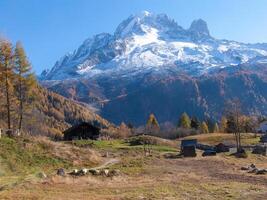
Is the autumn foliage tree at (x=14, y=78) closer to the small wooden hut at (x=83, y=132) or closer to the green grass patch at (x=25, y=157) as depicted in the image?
the green grass patch at (x=25, y=157)

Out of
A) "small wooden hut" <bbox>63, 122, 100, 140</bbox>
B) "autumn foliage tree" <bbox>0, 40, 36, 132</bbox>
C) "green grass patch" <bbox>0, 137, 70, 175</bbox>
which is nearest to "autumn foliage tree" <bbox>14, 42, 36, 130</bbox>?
"autumn foliage tree" <bbox>0, 40, 36, 132</bbox>

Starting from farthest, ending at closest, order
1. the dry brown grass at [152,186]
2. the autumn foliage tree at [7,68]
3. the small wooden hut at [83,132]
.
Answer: the small wooden hut at [83,132], the autumn foliage tree at [7,68], the dry brown grass at [152,186]

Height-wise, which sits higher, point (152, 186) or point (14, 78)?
point (14, 78)

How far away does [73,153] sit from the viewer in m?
58.2

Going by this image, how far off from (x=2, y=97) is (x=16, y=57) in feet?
23.6

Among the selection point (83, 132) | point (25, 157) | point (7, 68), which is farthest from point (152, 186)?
point (83, 132)

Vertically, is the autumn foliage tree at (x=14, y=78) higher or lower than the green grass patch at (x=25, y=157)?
higher

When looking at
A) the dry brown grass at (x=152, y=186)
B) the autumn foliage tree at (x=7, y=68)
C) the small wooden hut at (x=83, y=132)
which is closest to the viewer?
the dry brown grass at (x=152, y=186)

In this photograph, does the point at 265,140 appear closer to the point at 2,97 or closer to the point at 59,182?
the point at 2,97

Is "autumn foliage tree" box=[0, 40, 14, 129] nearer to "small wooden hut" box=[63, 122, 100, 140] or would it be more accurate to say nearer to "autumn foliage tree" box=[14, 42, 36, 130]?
"autumn foliage tree" box=[14, 42, 36, 130]

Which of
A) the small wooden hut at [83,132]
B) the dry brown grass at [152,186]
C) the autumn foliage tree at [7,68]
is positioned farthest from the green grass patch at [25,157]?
the small wooden hut at [83,132]

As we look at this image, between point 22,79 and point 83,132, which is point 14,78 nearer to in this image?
point 22,79

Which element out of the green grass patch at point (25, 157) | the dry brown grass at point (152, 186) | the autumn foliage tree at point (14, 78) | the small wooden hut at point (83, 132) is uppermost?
the autumn foliage tree at point (14, 78)

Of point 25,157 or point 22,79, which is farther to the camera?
point 22,79
